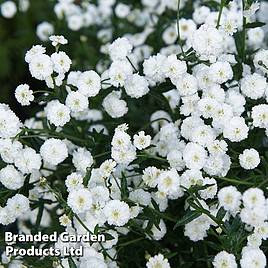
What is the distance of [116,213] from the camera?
1.65m

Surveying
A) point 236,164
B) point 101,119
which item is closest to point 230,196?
point 236,164

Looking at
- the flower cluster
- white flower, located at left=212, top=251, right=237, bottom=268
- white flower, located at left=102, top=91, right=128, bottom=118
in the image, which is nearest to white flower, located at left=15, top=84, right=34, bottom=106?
the flower cluster

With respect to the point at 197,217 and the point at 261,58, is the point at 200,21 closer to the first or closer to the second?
the point at 261,58

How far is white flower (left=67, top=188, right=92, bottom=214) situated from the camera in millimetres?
1646

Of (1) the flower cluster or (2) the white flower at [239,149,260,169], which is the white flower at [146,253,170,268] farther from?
(2) the white flower at [239,149,260,169]

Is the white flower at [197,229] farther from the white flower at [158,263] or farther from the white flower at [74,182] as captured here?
the white flower at [74,182]

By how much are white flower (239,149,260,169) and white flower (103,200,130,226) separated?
1.08 feet

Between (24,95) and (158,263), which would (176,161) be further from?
(24,95)

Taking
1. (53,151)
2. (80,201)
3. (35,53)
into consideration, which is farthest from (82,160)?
(35,53)

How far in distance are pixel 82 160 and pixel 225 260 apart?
0.50 metres

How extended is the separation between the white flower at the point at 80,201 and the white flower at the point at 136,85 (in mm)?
363

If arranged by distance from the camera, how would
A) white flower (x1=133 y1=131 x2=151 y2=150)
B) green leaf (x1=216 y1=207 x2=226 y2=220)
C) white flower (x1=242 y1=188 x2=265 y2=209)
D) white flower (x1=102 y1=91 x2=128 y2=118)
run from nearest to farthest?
white flower (x1=242 y1=188 x2=265 y2=209)
green leaf (x1=216 y1=207 x2=226 y2=220)
white flower (x1=133 y1=131 x2=151 y2=150)
white flower (x1=102 y1=91 x2=128 y2=118)

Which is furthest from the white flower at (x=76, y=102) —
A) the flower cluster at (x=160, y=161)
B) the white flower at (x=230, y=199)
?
the white flower at (x=230, y=199)

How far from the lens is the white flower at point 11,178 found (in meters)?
1.82
